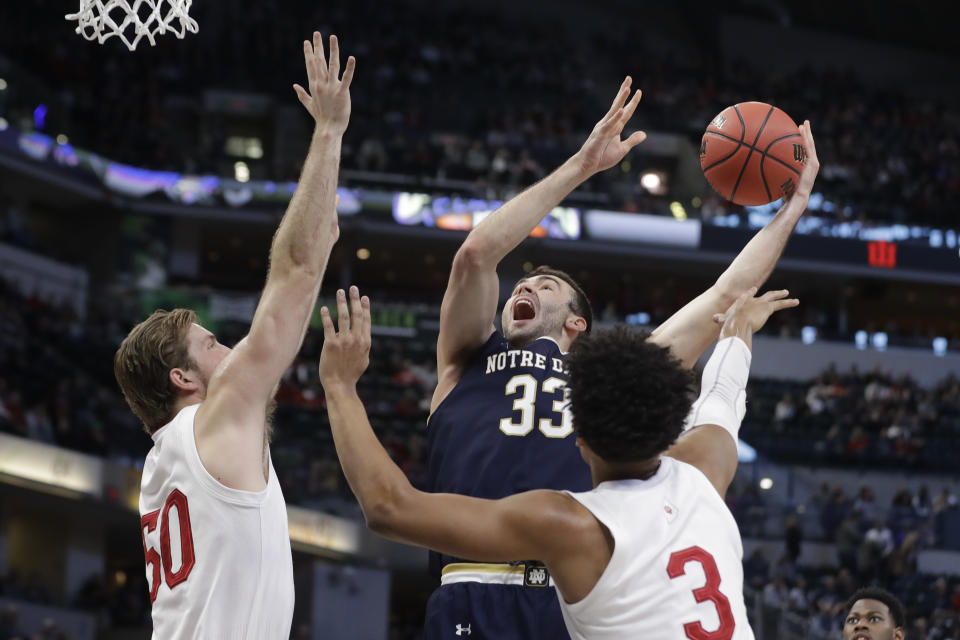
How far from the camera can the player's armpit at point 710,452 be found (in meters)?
3.44

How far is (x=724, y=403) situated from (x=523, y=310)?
4.33ft

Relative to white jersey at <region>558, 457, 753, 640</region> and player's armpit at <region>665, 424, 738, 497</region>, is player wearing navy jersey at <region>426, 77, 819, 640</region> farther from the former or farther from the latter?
white jersey at <region>558, 457, 753, 640</region>

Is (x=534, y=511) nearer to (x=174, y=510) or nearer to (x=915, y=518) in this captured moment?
(x=174, y=510)

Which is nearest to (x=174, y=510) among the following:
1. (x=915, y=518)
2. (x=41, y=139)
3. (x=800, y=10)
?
(x=915, y=518)

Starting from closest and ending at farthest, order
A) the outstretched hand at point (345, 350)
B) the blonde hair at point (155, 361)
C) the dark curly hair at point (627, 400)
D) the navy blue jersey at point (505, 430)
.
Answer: the dark curly hair at point (627, 400), the outstretched hand at point (345, 350), the blonde hair at point (155, 361), the navy blue jersey at point (505, 430)

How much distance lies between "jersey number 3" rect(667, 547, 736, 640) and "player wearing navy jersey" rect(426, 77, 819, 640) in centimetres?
123

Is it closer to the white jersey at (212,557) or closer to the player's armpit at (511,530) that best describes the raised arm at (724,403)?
the player's armpit at (511,530)

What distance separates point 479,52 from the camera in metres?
33.2

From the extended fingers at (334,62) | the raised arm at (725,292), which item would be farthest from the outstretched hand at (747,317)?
the extended fingers at (334,62)

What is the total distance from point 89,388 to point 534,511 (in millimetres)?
16589

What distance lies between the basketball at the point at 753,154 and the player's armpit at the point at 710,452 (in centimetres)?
192

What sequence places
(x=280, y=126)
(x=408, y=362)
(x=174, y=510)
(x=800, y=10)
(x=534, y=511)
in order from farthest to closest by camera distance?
(x=800, y=10) < (x=280, y=126) < (x=408, y=362) < (x=174, y=510) < (x=534, y=511)

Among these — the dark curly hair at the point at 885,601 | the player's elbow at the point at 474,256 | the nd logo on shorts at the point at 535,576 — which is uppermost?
the player's elbow at the point at 474,256

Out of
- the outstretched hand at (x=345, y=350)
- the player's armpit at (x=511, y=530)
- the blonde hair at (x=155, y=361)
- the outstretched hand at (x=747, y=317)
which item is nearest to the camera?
the player's armpit at (x=511, y=530)
